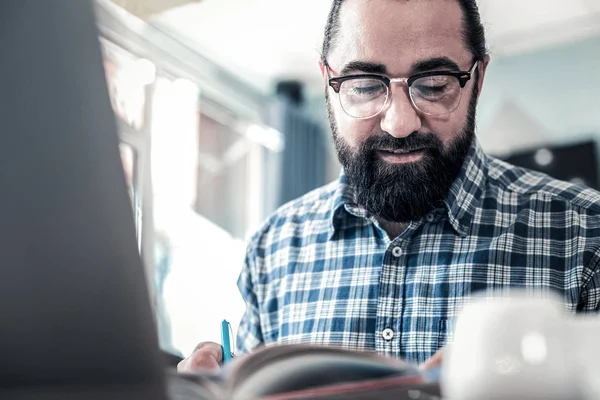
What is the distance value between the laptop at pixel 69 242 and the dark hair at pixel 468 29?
93 cm

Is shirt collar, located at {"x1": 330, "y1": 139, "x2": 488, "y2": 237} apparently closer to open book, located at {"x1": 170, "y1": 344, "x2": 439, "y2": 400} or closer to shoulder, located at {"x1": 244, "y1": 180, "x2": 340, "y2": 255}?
shoulder, located at {"x1": 244, "y1": 180, "x2": 340, "y2": 255}

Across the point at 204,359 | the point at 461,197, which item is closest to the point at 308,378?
the point at 204,359

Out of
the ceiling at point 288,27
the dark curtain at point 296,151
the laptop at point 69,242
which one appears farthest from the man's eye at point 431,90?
the dark curtain at point 296,151

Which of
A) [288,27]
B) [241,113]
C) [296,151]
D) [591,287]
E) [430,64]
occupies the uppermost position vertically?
[288,27]

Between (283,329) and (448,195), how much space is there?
37cm

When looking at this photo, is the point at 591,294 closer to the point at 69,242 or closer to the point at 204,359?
the point at 204,359

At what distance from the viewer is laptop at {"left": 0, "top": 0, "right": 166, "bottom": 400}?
33cm

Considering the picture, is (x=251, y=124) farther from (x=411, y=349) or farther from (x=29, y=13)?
(x=29, y=13)

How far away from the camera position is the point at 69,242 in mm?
337

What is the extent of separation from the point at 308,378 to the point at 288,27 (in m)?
3.34

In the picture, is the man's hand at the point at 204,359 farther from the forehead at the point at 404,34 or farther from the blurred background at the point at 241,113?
the blurred background at the point at 241,113

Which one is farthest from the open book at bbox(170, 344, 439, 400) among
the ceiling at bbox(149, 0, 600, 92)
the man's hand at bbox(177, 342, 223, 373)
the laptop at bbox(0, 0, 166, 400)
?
the ceiling at bbox(149, 0, 600, 92)

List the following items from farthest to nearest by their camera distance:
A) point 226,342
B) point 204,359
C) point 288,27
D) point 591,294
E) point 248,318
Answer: point 288,27, point 248,318, point 591,294, point 226,342, point 204,359

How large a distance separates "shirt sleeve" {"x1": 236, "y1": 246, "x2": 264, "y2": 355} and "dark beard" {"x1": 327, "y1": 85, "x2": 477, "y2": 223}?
274mm
